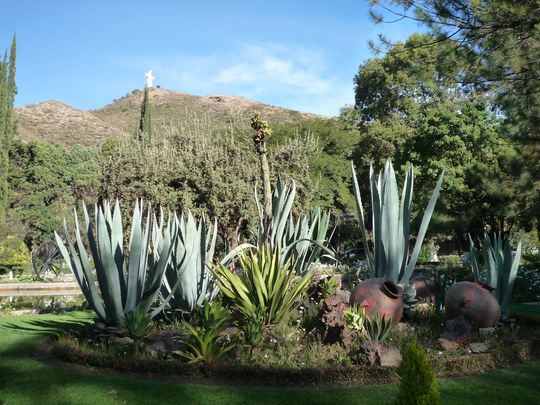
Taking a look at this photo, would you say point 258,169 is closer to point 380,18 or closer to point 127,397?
point 380,18

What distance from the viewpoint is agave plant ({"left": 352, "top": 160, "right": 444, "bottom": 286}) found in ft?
28.8

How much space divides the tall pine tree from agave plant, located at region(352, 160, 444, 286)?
100 feet


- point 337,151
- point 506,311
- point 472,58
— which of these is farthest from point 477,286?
point 337,151

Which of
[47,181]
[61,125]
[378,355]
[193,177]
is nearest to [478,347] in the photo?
[378,355]

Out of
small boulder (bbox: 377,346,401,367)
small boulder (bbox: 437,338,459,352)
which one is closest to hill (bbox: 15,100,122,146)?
Answer: small boulder (bbox: 437,338,459,352)

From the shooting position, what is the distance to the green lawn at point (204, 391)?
18.0 feet

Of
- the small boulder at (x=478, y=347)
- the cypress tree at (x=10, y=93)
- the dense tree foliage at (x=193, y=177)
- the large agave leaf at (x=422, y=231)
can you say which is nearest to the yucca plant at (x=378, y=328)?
the small boulder at (x=478, y=347)

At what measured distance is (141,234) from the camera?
302 inches

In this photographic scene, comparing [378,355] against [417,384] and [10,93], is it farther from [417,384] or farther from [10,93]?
[10,93]

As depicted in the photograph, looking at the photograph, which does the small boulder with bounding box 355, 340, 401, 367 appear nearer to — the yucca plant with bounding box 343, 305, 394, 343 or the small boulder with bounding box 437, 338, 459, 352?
the yucca plant with bounding box 343, 305, 394, 343

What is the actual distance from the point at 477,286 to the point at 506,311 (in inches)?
54.4

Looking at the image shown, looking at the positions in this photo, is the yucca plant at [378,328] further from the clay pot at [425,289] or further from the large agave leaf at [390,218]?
the clay pot at [425,289]

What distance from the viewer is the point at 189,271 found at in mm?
8859

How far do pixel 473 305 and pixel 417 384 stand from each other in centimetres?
438
